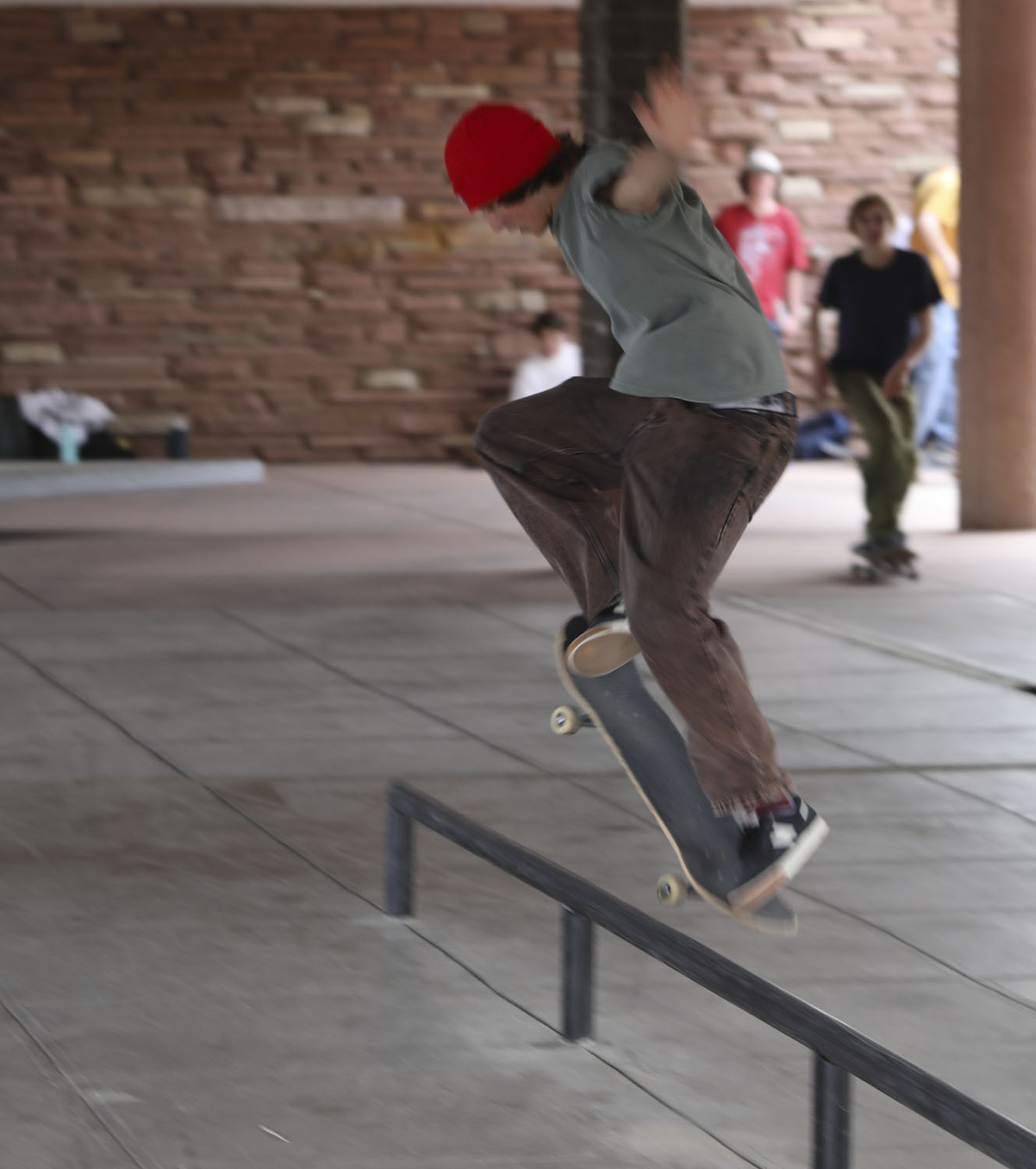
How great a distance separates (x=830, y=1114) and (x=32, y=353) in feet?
42.4

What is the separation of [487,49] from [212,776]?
1075 centimetres

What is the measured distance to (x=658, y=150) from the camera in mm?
3355

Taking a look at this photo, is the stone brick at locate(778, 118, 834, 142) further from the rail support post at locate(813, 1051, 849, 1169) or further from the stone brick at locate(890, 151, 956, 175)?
the rail support post at locate(813, 1051, 849, 1169)

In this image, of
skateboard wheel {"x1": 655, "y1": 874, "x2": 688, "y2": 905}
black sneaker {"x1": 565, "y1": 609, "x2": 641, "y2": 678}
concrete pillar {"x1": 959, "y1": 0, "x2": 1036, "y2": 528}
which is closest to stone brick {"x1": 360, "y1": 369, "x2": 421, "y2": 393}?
concrete pillar {"x1": 959, "y1": 0, "x2": 1036, "y2": 528}

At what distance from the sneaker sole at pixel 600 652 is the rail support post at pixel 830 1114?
120 centimetres

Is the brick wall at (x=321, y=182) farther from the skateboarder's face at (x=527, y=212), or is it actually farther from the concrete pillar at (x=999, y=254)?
the skateboarder's face at (x=527, y=212)

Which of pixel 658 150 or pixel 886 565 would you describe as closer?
pixel 658 150

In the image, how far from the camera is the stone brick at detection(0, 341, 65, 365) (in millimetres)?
14531

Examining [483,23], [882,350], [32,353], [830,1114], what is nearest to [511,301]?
[483,23]

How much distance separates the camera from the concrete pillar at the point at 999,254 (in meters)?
10.4

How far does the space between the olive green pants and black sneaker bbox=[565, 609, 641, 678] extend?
210 inches

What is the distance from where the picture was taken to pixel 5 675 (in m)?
6.62

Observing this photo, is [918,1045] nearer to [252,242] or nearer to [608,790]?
[608,790]

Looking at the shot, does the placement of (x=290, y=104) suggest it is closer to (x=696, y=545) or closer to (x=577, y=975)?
(x=696, y=545)
